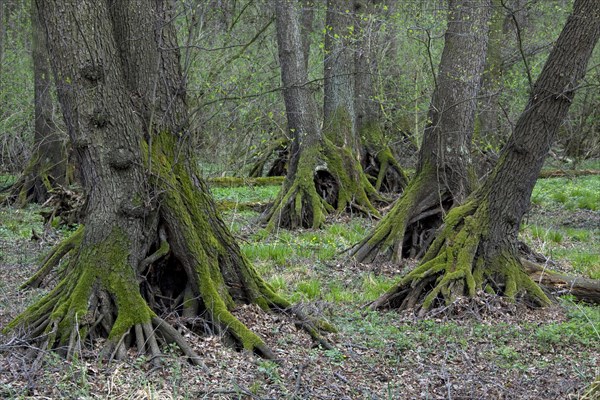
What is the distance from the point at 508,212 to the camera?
7816mm

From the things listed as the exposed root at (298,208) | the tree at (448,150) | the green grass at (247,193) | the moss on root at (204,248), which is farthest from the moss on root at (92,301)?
the green grass at (247,193)

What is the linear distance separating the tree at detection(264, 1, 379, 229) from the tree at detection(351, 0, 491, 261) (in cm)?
225

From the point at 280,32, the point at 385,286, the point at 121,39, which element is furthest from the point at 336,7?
the point at 121,39

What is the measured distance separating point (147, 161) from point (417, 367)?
287 centimetres

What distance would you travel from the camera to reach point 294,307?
21.8 feet

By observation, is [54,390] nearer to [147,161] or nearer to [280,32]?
[147,161]

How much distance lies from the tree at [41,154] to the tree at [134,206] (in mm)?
9594

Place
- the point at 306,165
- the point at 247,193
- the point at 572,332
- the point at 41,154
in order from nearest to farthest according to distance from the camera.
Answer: the point at 572,332 → the point at 306,165 → the point at 41,154 → the point at 247,193

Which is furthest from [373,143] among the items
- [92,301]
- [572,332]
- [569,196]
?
[92,301]

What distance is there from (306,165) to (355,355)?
6792 mm

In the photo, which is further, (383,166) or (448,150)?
(383,166)

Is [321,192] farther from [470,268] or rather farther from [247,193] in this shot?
[470,268]

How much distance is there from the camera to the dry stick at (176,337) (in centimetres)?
556

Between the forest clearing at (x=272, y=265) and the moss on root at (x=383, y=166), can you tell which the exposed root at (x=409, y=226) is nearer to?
the forest clearing at (x=272, y=265)
